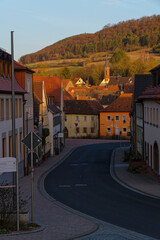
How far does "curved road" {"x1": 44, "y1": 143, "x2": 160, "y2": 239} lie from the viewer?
16.8 metres

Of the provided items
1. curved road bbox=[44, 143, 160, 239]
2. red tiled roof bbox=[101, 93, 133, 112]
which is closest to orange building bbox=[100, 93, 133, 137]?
red tiled roof bbox=[101, 93, 133, 112]

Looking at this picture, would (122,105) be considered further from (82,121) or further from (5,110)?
(5,110)

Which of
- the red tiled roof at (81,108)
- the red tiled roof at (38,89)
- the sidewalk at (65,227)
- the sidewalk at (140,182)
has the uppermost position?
the red tiled roof at (38,89)

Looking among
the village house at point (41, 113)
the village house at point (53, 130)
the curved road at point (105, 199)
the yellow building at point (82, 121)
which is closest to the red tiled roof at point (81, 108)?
the yellow building at point (82, 121)

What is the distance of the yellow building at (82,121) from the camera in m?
100

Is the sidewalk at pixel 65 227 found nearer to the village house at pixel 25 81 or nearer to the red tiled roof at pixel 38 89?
the village house at pixel 25 81

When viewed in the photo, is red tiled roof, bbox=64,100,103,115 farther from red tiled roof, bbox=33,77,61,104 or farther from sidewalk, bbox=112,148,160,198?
sidewalk, bbox=112,148,160,198

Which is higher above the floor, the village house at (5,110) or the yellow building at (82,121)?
the village house at (5,110)

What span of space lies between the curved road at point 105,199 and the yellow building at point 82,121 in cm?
6140

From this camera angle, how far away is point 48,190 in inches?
1070

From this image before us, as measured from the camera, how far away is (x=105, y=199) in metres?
23.3

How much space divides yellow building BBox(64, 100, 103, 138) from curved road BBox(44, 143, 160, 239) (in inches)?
2417

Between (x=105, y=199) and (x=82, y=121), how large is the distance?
3047 inches

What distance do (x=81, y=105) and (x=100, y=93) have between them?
5222cm
